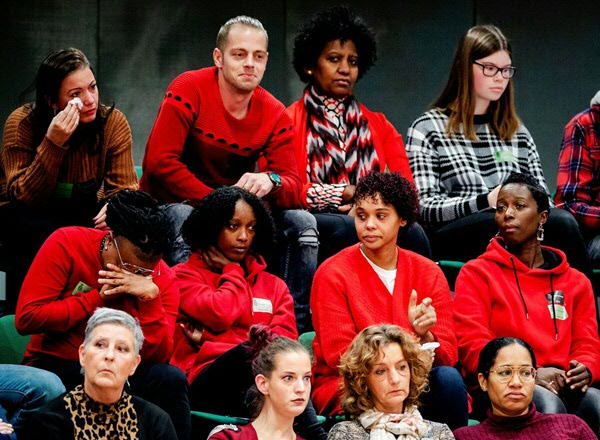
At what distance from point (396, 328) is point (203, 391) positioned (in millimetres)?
642

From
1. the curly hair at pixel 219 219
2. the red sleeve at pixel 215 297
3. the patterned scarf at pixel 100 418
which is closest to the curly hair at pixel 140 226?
the red sleeve at pixel 215 297

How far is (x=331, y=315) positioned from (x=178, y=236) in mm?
775

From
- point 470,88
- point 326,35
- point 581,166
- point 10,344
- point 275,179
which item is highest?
point 326,35

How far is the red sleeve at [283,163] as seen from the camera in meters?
4.68

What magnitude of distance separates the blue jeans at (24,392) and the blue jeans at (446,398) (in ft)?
3.86

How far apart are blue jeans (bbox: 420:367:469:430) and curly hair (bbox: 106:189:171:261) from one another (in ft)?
3.20

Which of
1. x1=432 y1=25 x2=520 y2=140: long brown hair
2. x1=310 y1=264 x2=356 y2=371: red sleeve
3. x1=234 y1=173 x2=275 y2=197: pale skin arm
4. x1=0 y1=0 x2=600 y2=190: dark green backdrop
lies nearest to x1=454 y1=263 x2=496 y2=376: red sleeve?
x1=310 y1=264 x2=356 y2=371: red sleeve

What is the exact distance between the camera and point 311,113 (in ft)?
16.7

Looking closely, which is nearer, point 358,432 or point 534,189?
point 358,432

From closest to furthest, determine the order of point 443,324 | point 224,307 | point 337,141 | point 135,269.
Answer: point 135,269, point 224,307, point 443,324, point 337,141

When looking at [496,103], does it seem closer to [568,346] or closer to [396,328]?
[568,346]

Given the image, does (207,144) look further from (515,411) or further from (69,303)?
(515,411)

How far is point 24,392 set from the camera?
343cm

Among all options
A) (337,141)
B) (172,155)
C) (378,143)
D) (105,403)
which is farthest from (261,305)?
(378,143)
